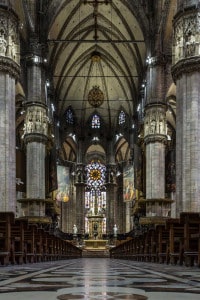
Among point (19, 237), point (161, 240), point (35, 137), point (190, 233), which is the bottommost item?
point (161, 240)

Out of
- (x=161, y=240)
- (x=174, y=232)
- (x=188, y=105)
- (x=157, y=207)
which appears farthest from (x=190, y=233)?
(x=157, y=207)

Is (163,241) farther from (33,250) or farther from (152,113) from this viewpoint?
(152,113)

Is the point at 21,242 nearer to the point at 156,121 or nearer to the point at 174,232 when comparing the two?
the point at 174,232

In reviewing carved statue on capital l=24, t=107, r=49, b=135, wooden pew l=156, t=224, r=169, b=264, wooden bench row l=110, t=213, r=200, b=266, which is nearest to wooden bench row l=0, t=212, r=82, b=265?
wooden bench row l=110, t=213, r=200, b=266

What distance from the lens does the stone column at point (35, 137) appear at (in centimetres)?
3712

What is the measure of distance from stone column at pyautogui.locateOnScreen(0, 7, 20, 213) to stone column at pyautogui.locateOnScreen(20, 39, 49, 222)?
1215 cm

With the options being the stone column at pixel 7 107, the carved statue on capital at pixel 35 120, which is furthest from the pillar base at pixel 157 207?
the stone column at pixel 7 107

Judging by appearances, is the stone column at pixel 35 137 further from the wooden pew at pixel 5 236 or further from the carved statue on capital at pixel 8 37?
the wooden pew at pixel 5 236

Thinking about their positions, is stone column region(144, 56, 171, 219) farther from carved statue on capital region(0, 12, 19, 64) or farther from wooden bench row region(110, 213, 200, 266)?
wooden bench row region(110, 213, 200, 266)

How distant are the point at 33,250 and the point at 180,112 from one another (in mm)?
8968

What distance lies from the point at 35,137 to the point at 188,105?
59.3 ft

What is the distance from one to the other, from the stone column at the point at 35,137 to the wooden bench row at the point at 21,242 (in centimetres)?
1576

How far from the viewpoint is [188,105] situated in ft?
73.2

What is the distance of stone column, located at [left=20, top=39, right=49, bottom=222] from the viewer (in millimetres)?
37125
